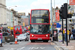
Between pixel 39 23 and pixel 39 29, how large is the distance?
962 millimetres

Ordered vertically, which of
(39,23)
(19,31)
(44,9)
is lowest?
(19,31)

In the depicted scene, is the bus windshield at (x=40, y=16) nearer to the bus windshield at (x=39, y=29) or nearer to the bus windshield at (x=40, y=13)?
the bus windshield at (x=40, y=13)

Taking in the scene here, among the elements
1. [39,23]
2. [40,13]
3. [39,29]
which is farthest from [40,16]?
[39,29]

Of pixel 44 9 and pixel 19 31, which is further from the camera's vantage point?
pixel 19 31

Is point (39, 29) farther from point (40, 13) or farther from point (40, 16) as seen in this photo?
point (40, 13)

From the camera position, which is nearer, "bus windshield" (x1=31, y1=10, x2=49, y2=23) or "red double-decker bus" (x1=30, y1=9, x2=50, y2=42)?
"bus windshield" (x1=31, y1=10, x2=49, y2=23)

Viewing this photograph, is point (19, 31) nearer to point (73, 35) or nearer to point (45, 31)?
point (73, 35)

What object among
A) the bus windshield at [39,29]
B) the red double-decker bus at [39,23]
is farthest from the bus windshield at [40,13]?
the bus windshield at [39,29]

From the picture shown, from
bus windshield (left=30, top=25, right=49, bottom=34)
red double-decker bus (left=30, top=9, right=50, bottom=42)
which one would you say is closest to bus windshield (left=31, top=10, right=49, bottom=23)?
red double-decker bus (left=30, top=9, right=50, bottom=42)

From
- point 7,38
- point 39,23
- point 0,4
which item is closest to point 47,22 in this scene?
point 39,23

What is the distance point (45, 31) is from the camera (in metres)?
29.9

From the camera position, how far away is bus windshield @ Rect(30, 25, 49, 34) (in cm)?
2959

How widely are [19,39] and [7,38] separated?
5967mm

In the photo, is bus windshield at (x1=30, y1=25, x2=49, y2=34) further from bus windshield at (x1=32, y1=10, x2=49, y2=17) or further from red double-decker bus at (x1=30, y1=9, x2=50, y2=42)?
bus windshield at (x1=32, y1=10, x2=49, y2=17)
